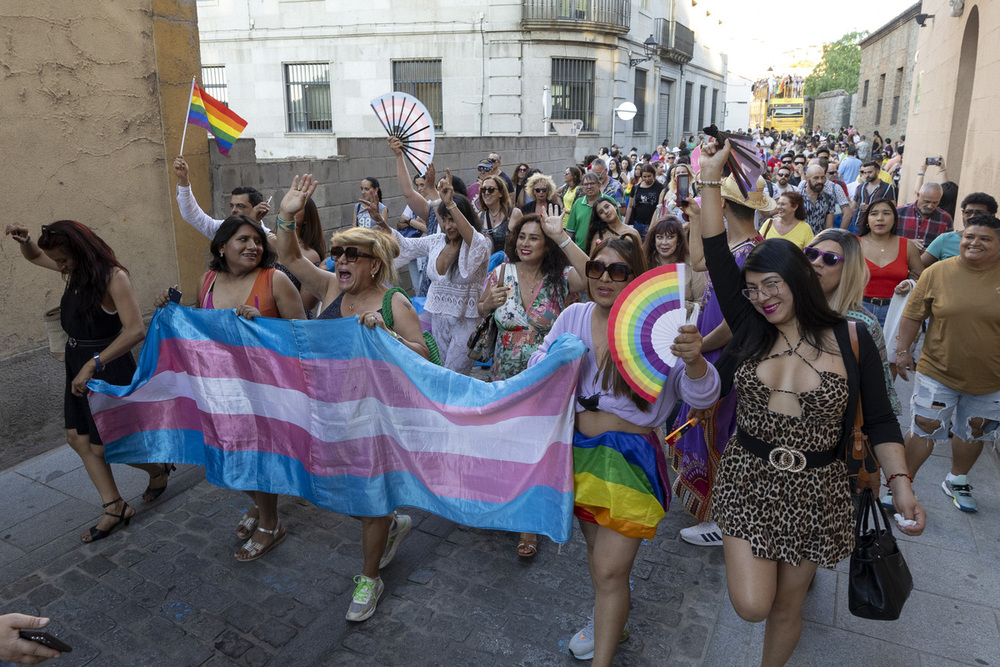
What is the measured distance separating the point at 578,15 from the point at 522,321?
913 inches

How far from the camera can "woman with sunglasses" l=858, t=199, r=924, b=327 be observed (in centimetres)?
538

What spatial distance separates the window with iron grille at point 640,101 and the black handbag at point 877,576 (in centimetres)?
2908

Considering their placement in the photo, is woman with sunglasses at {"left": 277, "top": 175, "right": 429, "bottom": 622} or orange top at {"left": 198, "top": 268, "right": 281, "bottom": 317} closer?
woman with sunglasses at {"left": 277, "top": 175, "right": 429, "bottom": 622}

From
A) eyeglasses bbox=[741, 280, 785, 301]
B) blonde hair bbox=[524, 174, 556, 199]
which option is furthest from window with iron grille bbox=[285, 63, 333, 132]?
eyeglasses bbox=[741, 280, 785, 301]

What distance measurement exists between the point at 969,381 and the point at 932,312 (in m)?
0.48

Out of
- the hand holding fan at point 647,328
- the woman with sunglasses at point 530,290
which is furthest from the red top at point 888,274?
the hand holding fan at point 647,328

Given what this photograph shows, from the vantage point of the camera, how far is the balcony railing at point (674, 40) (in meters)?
31.2

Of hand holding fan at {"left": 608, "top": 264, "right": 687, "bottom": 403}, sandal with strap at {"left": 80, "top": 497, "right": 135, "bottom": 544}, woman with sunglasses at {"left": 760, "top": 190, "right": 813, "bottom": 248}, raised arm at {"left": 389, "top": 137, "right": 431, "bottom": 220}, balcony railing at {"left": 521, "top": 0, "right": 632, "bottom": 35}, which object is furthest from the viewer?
balcony railing at {"left": 521, "top": 0, "right": 632, "bottom": 35}

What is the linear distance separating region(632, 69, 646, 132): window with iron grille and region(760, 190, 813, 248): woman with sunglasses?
973 inches

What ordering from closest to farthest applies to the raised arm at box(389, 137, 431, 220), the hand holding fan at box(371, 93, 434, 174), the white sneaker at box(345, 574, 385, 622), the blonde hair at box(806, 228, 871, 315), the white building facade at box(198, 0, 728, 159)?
the blonde hair at box(806, 228, 871, 315), the white sneaker at box(345, 574, 385, 622), the raised arm at box(389, 137, 431, 220), the hand holding fan at box(371, 93, 434, 174), the white building facade at box(198, 0, 728, 159)

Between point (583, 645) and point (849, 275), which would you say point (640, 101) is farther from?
point (583, 645)

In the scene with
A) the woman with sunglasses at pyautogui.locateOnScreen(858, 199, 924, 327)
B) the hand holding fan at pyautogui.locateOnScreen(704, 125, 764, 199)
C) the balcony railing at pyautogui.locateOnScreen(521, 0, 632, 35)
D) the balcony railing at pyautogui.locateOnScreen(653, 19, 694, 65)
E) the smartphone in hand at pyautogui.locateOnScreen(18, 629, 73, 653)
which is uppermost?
the balcony railing at pyautogui.locateOnScreen(653, 19, 694, 65)

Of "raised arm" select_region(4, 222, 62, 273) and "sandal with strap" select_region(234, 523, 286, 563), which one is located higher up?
"raised arm" select_region(4, 222, 62, 273)

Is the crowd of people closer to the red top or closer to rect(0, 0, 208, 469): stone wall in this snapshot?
the red top
